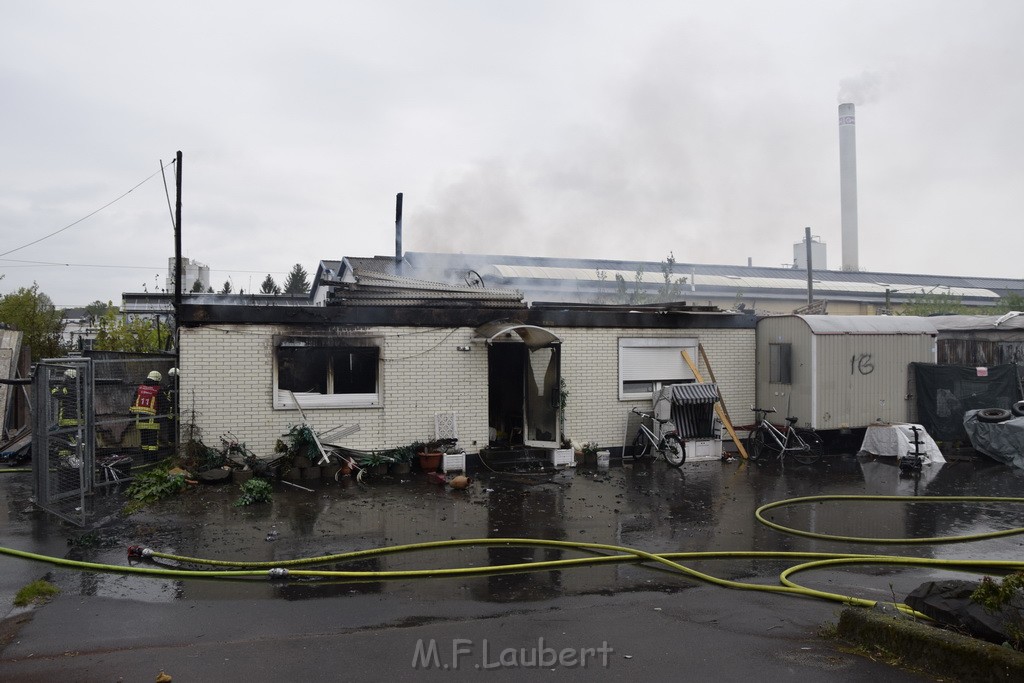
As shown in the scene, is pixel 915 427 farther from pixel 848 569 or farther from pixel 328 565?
pixel 328 565

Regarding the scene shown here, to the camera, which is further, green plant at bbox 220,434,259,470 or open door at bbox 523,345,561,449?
open door at bbox 523,345,561,449

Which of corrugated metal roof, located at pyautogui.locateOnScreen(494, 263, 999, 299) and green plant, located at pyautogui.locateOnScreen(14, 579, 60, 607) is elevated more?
corrugated metal roof, located at pyautogui.locateOnScreen(494, 263, 999, 299)

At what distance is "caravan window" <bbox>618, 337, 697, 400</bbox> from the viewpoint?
14742 mm

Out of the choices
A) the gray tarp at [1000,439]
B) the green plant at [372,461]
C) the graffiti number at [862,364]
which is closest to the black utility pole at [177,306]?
the green plant at [372,461]

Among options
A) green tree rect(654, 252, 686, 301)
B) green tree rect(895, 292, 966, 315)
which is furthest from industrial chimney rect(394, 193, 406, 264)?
green tree rect(895, 292, 966, 315)

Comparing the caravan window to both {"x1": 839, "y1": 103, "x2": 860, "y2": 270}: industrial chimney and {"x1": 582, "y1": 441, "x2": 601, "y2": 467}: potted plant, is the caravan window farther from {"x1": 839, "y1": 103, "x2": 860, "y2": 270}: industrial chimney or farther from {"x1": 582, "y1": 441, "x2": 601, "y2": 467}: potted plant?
{"x1": 839, "y1": 103, "x2": 860, "y2": 270}: industrial chimney

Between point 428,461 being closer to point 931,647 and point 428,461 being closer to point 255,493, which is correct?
point 255,493

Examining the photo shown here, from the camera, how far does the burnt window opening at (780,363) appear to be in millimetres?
15219

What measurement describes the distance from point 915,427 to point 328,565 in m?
12.5

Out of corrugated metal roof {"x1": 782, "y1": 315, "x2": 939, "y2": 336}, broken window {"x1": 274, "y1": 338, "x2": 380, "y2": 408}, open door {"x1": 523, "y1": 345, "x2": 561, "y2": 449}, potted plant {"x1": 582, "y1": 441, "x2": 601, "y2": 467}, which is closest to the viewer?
broken window {"x1": 274, "y1": 338, "x2": 380, "y2": 408}

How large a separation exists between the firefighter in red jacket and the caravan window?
8.57m

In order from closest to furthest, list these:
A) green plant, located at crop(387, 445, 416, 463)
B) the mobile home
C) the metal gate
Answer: the metal gate → green plant, located at crop(387, 445, 416, 463) → the mobile home

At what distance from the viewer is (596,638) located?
5.46 metres

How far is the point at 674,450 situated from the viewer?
13.6m
